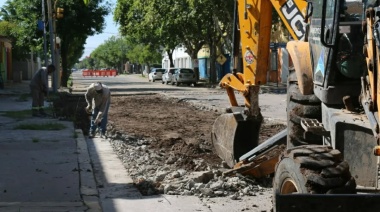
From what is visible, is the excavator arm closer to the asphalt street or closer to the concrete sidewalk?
the asphalt street

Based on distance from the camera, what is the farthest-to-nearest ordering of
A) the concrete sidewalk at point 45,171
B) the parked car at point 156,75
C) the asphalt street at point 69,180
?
1. the parked car at point 156,75
2. the concrete sidewalk at point 45,171
3. the asphalt street at point 69,180

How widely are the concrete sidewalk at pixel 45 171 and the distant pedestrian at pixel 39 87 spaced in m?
3.53

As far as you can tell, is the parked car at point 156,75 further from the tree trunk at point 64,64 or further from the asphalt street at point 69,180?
the asphalt street at point 69,180

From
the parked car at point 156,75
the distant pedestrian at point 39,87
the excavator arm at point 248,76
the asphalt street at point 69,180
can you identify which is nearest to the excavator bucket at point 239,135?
the excavator arm at point 248,76

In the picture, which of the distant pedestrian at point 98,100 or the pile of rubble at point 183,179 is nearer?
the pile of rubble at point 183,179

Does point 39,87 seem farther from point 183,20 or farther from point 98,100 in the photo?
point 183,20

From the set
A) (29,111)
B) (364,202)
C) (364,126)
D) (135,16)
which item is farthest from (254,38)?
(135,16)

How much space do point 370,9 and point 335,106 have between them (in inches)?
47.9

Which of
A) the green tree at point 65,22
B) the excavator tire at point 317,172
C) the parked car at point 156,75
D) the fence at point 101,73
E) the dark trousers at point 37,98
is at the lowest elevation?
the fence at point 101,73

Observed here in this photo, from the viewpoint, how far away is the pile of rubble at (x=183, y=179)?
8.53 m

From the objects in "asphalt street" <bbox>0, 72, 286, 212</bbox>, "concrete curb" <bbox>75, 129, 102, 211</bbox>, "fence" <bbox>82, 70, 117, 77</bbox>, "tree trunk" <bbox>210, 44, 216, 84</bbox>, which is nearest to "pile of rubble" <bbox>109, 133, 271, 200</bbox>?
"asphalt street" <bbox>0, 72, 286, 212</bbox>

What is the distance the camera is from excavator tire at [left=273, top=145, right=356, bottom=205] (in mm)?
4918

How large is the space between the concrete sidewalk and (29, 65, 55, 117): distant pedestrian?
3527mm

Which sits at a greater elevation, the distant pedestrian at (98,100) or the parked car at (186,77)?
the distant pedestrian at (98,100)
